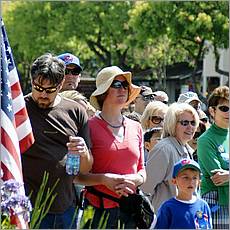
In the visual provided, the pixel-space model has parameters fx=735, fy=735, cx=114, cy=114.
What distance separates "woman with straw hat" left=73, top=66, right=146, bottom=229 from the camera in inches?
184

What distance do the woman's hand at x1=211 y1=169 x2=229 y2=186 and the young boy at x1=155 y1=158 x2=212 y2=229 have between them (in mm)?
652

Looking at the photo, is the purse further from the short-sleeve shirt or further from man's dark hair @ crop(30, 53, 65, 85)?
man's dark hair @ crop(30, 53, 65, 85)

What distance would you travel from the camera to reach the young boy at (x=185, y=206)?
14.6ft

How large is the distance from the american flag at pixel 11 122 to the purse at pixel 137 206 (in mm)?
680

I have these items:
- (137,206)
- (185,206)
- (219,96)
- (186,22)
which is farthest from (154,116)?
(186,22)

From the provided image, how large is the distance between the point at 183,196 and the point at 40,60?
1243mm

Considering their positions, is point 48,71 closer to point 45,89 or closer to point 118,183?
point 45,89

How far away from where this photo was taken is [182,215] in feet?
14.7

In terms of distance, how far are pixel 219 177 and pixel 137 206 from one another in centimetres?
87

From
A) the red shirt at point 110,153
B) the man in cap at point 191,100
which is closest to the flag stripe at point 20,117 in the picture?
the red shirt at point 110,153

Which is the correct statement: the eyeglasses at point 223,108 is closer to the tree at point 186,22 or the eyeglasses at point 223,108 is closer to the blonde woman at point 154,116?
the blonde woman at point 154,116

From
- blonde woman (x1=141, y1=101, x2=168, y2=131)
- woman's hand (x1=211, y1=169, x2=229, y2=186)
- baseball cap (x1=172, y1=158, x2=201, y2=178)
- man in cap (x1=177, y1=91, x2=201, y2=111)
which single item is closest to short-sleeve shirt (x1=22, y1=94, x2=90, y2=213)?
baseball cap (x1=172, y1=158, x2=201, y2=178)

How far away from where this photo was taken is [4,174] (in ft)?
13.5

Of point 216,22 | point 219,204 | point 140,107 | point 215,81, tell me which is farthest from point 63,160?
point 215,81
